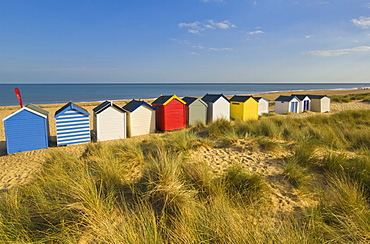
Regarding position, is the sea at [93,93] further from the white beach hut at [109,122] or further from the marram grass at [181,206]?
the marram grass at [181,206]

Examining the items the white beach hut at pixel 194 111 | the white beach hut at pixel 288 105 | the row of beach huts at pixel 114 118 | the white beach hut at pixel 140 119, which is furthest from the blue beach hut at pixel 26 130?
the white beach hut at pixel 288 105

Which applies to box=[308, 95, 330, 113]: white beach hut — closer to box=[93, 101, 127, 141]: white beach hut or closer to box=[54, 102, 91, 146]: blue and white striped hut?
box=[93, 101, 127, 141]: white beach hut

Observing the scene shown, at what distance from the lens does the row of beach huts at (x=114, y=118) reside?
9.07 meters

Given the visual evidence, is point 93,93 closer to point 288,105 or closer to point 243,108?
point 288,105

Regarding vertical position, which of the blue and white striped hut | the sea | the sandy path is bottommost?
the sandy path

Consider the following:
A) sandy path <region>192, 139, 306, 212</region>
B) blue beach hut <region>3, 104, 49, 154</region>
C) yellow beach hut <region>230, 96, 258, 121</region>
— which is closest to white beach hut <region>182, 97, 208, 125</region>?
yellow beach hut <region>230, 96, 258, 121</region>

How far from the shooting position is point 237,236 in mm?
2424

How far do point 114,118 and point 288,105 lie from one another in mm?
14896

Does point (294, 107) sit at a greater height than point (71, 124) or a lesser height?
greater

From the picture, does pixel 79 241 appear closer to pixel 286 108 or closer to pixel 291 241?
pixel 291 241

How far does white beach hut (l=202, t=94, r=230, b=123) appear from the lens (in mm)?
14375

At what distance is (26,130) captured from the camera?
914 centimetres

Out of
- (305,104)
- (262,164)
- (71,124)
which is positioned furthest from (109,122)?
(305,104)

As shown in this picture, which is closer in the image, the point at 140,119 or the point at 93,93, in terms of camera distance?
the point at 140,119
